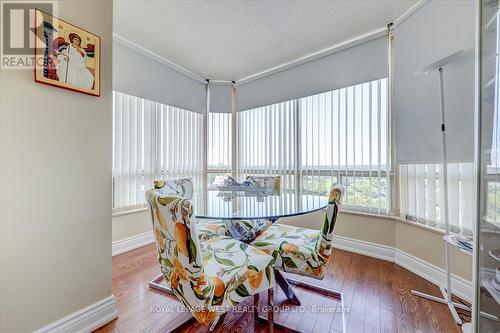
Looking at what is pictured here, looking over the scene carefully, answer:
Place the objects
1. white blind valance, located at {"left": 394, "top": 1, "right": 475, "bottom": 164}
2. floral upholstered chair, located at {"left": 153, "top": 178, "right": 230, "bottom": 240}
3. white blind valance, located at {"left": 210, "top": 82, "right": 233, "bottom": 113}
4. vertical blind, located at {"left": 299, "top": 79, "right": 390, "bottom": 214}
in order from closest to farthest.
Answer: white blind valance, located at {"left": 394, "top": 1, "right": 475, "bottom": 164}, floral upholstered chair, located at {"left": 153, "top": 178, "right": 230, "bottom": 240}, vertical blind, located at {"left": 299, "top": 79, "right": 390, "bottom": 214}, white blind valance, located at {"left": 210, "top": 82, "right": 233, "bottom": 113}

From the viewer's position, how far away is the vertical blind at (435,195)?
165 cm

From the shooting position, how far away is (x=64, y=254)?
127cm

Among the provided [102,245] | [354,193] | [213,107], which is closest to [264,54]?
[213,107]

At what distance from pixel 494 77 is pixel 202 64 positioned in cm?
315

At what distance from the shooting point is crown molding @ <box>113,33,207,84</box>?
2555 millimetres

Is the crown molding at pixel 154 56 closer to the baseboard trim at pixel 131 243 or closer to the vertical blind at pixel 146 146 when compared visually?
the vertical blind at pixel 146 146

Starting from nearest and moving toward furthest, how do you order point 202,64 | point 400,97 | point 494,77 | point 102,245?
point 494,77 → point 102,245 → point 400,97 → point 202,64

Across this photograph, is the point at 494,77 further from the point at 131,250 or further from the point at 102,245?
the point at 131,250

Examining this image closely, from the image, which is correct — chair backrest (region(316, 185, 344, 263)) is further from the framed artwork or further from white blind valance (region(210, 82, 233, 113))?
white blind valance (region(210, 82, 233, 113))

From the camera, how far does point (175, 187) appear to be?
212 centimetres

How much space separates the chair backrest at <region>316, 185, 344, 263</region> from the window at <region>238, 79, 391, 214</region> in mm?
1541

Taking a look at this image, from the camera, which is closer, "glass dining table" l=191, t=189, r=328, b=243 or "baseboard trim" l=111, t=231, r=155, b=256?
"glass dining table" l=191, t=189, r=328, b=243

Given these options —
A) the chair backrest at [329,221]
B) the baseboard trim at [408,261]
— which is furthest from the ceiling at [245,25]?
the baseboard trim at [408,261]
